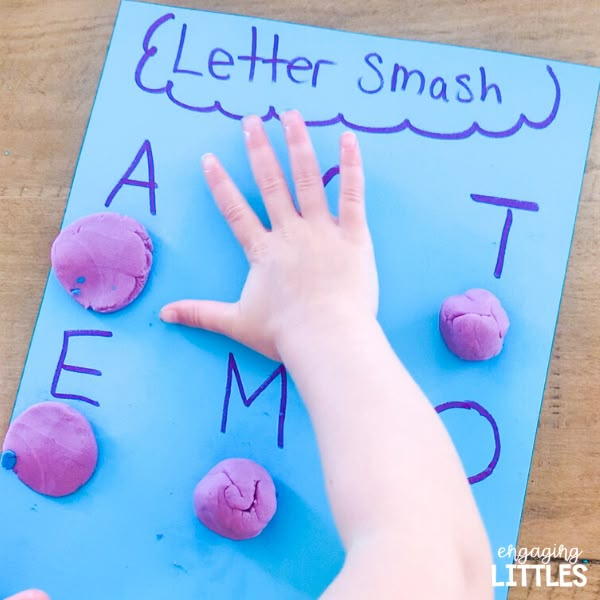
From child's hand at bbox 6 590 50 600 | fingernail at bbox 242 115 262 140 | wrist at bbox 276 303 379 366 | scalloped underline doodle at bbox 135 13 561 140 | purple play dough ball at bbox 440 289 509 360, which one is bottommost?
child's hand at bbox 6 590 50 600

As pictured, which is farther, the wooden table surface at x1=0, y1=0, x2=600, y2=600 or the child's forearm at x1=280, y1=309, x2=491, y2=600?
the wooden table surface at x1=0, y1=0, x2=600, y2=600

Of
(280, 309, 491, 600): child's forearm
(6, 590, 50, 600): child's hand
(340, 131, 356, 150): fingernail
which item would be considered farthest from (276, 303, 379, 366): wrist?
(6, 590, 50, 600): child's hand

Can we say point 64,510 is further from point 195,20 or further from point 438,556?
point 195,20

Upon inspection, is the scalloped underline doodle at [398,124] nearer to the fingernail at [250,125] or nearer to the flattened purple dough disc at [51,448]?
the fingernail at [250,125]

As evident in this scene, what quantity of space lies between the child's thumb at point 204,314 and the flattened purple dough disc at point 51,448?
0.11m

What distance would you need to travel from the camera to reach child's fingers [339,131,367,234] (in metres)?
0.51

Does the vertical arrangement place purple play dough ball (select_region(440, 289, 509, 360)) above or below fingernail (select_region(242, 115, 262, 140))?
below

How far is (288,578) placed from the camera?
52 centimetres

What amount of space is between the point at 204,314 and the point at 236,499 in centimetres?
14

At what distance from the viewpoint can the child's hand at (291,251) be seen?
487 millimetres

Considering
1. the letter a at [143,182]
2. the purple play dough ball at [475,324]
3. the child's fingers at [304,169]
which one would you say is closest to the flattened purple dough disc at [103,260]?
the letter a at [143,182]

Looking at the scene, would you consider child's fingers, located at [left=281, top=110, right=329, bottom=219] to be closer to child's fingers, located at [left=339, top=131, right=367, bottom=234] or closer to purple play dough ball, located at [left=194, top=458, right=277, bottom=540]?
child's fingers, located at [left=339, top=131, right=367, bottom=234]

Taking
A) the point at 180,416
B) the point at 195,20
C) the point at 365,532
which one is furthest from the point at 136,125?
the point at 365,532

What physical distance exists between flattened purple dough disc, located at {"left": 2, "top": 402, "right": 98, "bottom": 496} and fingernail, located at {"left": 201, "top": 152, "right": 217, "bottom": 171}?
22 cm
